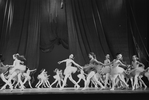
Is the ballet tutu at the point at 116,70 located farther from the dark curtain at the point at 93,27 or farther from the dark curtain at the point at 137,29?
the dark curtain at the point at 137,29

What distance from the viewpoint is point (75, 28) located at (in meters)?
11.2

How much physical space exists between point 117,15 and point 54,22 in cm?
356

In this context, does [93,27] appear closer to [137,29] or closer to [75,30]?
[75,30]

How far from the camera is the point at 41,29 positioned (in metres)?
11.5

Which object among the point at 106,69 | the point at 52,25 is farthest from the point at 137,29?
the point at 52,25

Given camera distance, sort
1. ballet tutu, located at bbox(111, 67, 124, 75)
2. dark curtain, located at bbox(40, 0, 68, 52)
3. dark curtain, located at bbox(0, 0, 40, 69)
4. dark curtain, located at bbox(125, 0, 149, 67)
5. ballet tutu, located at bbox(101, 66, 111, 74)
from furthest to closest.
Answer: dark curtain, located at bbox(40, 0, 68, 52)
dark curtain, located at bbox(125, 0, 149, 67)
dark curtain, located at bbox(0, 0, 40, 69)
ballet tutu, located at bbox(101, 66, 111, 74)
ballet tutu, located at bbox(111, 67, 124, 75)

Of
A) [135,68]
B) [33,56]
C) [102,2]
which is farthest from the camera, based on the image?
[102,2]

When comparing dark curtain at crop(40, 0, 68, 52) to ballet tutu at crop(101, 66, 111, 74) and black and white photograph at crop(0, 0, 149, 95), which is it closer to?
black and white photograph at crop(0, 0, 149, 95)

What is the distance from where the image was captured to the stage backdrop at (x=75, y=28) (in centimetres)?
1095

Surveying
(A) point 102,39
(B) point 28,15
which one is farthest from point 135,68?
(B) point 28,15

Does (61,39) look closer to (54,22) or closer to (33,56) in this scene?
(54,22)

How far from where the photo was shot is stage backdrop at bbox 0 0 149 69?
1095 cm

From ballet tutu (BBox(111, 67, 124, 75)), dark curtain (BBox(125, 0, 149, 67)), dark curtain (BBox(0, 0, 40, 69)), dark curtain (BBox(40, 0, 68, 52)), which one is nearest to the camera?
ballet tutu (BBox(111, 67, 124, 75))

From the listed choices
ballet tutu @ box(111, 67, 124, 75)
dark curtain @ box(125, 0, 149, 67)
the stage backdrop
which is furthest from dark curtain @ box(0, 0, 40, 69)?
dark curtain @ box(125, 0, 149, 67)
